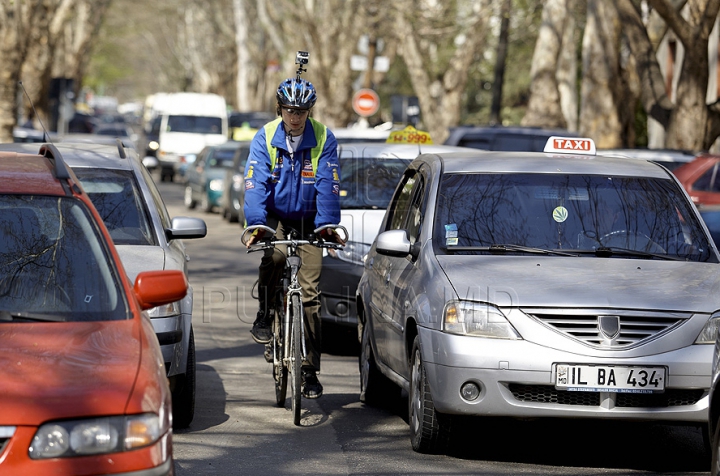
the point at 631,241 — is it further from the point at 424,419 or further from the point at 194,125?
the point at 194,125

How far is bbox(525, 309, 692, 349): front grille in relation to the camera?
6.39 meters

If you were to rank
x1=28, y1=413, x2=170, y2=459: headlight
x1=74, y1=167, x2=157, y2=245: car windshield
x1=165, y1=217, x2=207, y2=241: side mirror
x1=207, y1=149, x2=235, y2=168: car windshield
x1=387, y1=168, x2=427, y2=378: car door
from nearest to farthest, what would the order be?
x1=28, y1=413, x2=170, y2=459: headlight
x1=387, y1=168, x2=427, y2=378: car door
x1=165, y1=217, x2=207, y2=241: side mirror
x1=74, y1=167, x2=157, y2=245: car windshield
x1=207, y1=149, x2=235, y2=168: car windshield

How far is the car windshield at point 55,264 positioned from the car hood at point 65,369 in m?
0.15

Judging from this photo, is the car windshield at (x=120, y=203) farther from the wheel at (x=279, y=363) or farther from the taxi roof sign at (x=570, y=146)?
the taxi roof sign at (x=570, y=146)

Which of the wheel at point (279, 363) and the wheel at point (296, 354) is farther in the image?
the wheel at point (279, 363)

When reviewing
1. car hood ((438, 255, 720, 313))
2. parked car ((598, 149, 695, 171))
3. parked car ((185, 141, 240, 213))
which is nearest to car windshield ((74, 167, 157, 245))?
car hood ((438, 255, 720, 313))

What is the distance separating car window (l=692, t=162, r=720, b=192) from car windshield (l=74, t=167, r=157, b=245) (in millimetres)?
10506

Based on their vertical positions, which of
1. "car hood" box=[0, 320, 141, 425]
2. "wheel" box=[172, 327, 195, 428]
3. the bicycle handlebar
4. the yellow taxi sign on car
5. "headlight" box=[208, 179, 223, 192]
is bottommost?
"wheel" box=[172, 327, 195, 428]

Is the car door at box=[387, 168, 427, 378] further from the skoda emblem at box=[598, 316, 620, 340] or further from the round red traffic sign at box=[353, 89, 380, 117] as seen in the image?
the round red traffic sign at box=[353, 89, 380, 117]

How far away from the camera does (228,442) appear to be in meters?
7.01

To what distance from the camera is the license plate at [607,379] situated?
6297mm

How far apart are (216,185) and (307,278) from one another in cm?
2018

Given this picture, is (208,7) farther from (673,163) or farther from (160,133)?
Answer: (673,163)

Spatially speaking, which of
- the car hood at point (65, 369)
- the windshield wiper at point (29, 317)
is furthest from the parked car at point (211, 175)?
the car hood at point (65, 369)
